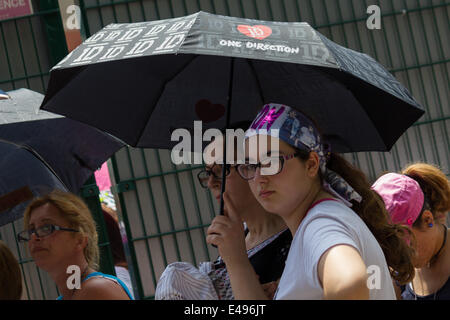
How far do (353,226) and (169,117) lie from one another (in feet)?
5.36

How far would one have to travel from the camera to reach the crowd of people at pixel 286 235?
86.1 inches

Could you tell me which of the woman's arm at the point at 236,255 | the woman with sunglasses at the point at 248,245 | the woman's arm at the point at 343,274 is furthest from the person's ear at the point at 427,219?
the woman's arm at the point at 343,274

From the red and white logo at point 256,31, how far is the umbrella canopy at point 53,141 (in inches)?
52.7

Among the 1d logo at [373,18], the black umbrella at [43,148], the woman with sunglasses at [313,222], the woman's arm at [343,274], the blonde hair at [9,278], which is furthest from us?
the 1d logo at [373,18]

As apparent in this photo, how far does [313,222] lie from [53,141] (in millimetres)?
1980

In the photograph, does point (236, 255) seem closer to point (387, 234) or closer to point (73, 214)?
point (387, 234)

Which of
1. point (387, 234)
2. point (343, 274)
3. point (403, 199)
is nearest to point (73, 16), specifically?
point (403, 199)

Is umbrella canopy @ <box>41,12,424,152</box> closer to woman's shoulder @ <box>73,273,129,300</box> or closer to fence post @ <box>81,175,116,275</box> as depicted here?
woman's shoulder @ <box>73,273,129,300</box>

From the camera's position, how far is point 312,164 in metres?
2.56

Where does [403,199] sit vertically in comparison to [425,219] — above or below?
above

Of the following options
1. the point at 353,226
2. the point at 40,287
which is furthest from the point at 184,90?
the point at 40,287

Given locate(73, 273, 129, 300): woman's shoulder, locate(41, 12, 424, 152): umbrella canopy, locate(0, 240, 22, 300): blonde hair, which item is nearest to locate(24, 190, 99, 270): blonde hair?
locate(73, 273, 129, 300): woman's shoulder

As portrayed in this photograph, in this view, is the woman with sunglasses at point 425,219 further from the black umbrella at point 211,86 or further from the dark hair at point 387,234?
the dark hair at point 387,234

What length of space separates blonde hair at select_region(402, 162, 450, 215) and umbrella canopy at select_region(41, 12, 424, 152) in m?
0.45
